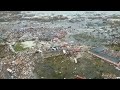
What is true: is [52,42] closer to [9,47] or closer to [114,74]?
[9,47]

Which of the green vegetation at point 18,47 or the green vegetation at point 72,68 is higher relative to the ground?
the green vegetation at point 72,68

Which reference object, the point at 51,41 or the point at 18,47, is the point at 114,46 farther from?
the point at 18,47

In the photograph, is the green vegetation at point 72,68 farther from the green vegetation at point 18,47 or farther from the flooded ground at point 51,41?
the green vegetation at point 18,47

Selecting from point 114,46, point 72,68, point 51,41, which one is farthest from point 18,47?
point 114,46

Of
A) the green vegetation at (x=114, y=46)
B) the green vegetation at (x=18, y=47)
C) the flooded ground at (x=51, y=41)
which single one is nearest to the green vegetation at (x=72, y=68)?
the flooded ground at (x=51, y=41)

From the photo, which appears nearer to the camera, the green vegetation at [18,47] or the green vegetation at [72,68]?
the green vegetation at [72,68]

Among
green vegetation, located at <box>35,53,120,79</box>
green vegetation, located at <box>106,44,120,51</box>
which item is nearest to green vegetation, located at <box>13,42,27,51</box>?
green vegetation, located at <box>35,53,120,79</box>

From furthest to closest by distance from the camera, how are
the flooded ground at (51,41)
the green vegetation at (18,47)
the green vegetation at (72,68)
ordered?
the green vegetation at (18,47) → the flooded ground at (51,41) → the green vegetation at (72,68)

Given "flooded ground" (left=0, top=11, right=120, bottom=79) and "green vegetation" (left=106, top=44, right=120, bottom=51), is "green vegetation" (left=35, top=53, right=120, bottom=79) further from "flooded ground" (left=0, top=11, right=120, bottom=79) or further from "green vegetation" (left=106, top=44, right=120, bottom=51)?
"green vegetation" (left=106, top=44, right=120, bottom=51)
